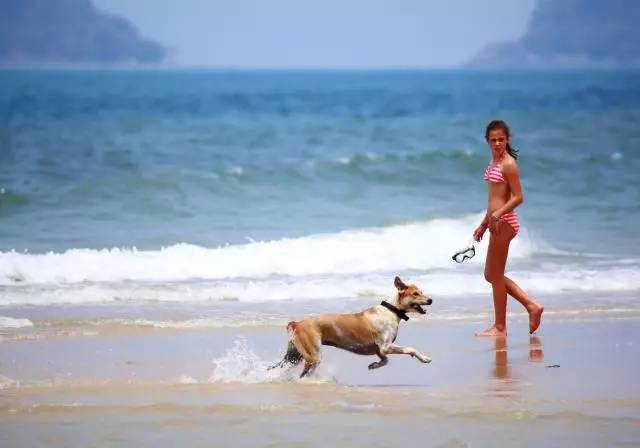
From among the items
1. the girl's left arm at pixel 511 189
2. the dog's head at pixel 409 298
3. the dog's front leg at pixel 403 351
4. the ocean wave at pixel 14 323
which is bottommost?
the dog's front leg at pixel 403 351

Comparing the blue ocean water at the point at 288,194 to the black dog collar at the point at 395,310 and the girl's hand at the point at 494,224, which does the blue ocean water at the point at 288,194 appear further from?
the black dog collar at the point at 395,310

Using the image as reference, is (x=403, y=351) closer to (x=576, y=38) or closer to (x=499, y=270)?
(x=499, y=270)

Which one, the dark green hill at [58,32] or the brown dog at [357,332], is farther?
the dark green hill at [58,32]

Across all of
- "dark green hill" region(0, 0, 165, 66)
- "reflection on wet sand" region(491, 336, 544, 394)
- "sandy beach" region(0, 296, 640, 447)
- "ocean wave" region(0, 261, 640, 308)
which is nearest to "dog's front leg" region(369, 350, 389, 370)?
"sandy beach" region(0, 296, 640, 447)

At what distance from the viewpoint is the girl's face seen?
25.8 feet

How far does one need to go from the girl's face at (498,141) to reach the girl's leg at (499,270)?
497 mm

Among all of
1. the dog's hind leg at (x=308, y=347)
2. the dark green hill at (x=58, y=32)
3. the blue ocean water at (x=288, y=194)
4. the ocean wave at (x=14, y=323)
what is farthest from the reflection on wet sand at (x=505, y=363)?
the dark green hill at (x=58, y=32)

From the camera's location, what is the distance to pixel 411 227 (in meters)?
→ 15.9

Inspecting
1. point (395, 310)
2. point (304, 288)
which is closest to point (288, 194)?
point (304, 288)

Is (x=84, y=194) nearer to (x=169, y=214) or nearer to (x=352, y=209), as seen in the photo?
(x=169, y=214)

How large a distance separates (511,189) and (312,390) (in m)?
2.20

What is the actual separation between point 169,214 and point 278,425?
11353 millimetres

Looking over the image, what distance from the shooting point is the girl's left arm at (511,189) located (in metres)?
7.83

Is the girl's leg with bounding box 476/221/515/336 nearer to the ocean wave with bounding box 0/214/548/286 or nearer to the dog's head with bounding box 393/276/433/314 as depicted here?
the dog's head with bounding box 393/276/433/314
